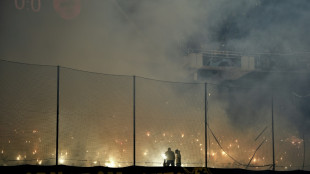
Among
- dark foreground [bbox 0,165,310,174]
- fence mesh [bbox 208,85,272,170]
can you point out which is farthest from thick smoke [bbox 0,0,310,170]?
dark foreground [bbox 0,165,310,174]

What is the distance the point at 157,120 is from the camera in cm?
1002

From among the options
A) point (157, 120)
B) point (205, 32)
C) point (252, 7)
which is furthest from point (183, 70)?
point (157, 120)

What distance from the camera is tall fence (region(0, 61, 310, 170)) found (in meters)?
8.27

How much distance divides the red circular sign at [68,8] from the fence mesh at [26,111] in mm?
5838

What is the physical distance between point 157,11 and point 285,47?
7.95 meters

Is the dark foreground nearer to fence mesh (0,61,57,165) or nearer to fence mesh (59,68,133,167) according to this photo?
fence mesh (0,61,57,165)

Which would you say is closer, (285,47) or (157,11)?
(157,11)

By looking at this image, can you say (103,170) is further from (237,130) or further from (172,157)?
(237,130)

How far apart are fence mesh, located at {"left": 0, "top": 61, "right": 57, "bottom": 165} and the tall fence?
2 centimetres

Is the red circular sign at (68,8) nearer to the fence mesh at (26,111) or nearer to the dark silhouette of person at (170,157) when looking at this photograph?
the fence mesh at (26,111)

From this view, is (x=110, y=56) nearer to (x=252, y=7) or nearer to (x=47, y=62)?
(x=47, y=62)

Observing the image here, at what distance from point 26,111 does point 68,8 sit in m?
7.01

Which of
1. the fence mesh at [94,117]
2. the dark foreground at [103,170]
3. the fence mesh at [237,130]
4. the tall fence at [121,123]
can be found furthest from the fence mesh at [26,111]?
the fence mesh at [237,130]

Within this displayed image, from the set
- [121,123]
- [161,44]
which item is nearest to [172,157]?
[121,123]
